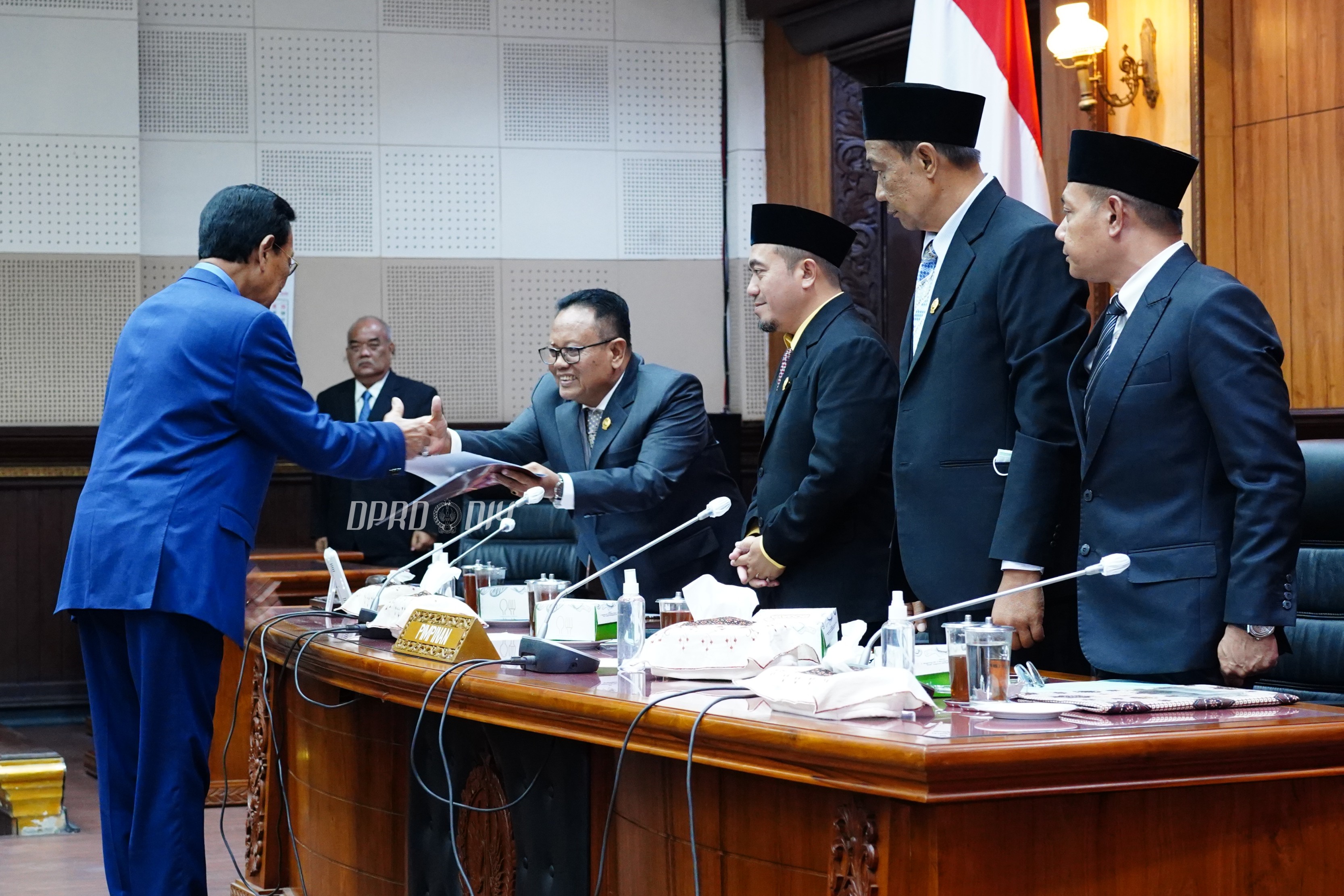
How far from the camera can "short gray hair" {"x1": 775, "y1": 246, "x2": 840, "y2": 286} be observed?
3436 mm

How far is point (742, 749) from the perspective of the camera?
6.02 feet

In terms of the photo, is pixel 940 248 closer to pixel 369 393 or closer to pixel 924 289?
pixel 924 289

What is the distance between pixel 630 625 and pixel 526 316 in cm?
505

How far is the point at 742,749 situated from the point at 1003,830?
0.33 metres

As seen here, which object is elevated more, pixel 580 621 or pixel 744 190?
pixel 744 190

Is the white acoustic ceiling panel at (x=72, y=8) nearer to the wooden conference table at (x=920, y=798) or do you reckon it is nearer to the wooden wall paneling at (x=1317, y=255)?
the wooden wall paneling at (x=1317, y=255)

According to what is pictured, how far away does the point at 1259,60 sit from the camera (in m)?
5.16

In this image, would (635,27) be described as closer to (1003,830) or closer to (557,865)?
(557,865)

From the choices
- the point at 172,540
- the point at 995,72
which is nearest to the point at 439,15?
the point at 995,72

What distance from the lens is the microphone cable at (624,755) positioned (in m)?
1.99

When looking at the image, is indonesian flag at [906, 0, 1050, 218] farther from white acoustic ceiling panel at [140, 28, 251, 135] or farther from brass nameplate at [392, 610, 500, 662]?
white acoustic ceiling panel at [140, 28, 251, 135]

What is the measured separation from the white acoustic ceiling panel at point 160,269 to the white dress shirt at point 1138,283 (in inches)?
213

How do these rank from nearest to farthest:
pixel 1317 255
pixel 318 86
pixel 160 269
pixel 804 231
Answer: pixel 804 231
pixel 1317 255
pixel 160 269
pixel 318 86

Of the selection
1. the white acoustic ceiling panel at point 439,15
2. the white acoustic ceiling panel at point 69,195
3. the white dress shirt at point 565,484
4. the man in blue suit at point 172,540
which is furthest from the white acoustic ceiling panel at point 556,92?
the man in blue suit at point 172,540
